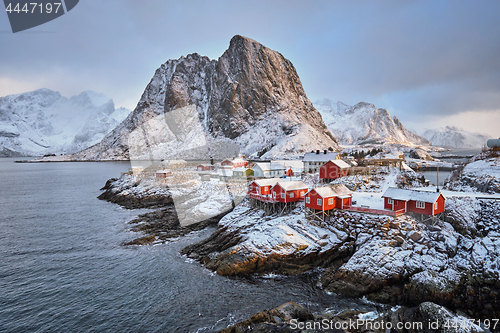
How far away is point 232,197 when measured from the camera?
4909 cm

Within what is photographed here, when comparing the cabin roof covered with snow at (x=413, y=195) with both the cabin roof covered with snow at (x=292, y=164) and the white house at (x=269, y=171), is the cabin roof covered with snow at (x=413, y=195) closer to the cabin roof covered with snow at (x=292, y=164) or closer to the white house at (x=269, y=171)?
the white house at (x=269, y=171)

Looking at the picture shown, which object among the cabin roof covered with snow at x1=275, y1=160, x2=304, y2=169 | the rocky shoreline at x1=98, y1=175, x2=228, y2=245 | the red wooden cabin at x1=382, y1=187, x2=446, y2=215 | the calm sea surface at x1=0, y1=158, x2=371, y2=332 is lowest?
the calm sea surface at x1=0, y1=158, x2=371, y2=332

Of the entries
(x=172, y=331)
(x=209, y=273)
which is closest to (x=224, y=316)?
(x=172, y=331)

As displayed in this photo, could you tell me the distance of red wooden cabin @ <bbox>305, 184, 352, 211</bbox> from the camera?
103 ft

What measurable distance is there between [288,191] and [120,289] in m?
23.7

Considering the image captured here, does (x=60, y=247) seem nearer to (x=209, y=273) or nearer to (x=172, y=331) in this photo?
(x=209, y=273)

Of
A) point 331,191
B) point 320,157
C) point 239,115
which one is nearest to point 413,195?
point 331,191

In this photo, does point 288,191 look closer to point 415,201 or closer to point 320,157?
point 415,201

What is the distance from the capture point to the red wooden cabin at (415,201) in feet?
90.6

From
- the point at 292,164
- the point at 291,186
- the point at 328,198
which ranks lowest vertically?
the point at 328,198

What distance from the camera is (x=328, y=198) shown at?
31516 mm

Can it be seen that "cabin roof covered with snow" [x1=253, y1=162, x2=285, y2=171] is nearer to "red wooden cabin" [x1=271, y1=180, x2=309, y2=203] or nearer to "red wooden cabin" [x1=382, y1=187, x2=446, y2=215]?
"red wooden cabin" [x1=271, y1=180, x2=309, y2=203]

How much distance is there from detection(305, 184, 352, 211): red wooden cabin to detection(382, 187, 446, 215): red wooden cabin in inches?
189

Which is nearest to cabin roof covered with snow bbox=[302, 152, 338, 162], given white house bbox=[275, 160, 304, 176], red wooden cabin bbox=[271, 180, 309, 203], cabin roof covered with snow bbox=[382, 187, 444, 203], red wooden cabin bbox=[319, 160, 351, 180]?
white house bbox=[275, 160, 304, 176]
